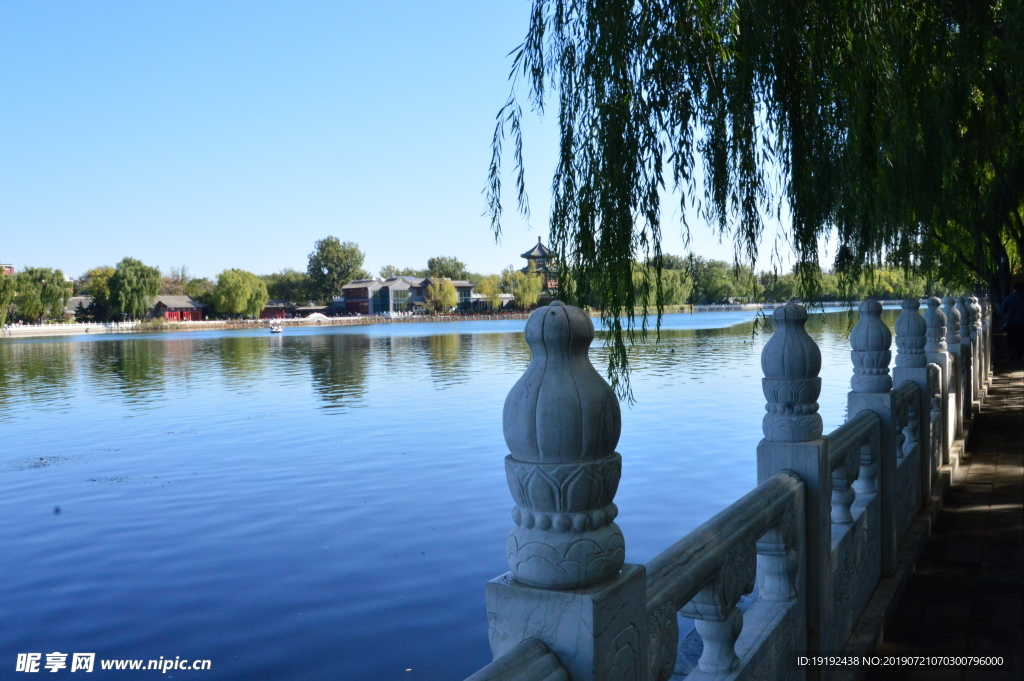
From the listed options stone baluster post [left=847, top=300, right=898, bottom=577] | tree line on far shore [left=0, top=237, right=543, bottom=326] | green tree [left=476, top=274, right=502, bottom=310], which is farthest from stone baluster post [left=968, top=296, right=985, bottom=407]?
green tree [left=476, top=274, right=502, bottom=310]

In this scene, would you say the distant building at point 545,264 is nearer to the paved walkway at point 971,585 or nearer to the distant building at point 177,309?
the paved walkway at point 971,585

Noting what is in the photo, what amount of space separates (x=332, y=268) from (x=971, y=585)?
393 feet

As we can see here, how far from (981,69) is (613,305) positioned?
124 inches

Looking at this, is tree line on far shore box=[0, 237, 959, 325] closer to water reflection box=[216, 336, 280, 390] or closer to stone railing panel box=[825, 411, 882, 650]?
stone railing panel box=[825, 411, 882, 650]

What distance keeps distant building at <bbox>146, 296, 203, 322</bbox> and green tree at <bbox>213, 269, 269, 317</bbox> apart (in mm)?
3432

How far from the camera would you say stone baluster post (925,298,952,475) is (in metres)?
6.13

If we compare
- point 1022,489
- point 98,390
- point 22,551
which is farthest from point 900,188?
point 98,390

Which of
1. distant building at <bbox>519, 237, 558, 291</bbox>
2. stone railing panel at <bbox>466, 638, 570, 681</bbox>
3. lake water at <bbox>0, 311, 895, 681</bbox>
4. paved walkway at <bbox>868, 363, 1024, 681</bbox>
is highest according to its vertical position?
distant building at <bbox>519, 237, 558, 291</bbox>

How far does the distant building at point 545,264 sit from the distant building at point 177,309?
3873 inches

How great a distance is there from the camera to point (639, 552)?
761 cm

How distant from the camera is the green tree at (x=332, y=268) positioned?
118500 millimetres

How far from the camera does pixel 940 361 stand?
6.40m

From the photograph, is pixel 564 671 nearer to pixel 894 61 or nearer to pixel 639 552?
pixel 894 61

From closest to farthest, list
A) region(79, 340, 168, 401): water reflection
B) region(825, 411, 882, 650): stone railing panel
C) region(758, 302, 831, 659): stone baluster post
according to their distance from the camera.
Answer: region(758, 302, 831, 659): stone baluster post
region(825, 411, 882, 650): stone railing panel
region(79, 340, 168, 401): water reflection
